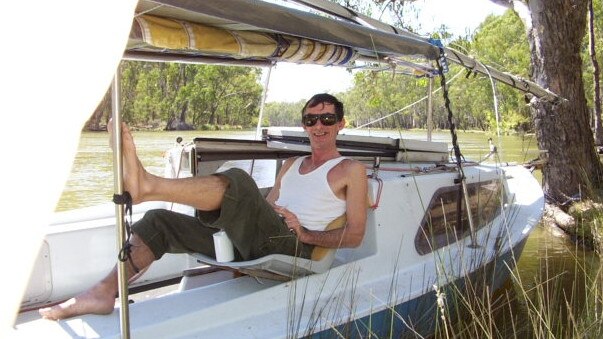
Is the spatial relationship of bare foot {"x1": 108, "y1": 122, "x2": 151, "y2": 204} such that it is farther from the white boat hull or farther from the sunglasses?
the sunglasses

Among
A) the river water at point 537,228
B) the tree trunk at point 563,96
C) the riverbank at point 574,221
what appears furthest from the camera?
the tree trunk at point 563,96

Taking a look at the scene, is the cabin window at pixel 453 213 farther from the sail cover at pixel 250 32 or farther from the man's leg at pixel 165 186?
the man's leg at pixel 165 186

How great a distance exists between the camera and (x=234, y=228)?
2.89m

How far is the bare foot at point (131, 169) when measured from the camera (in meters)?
2.12

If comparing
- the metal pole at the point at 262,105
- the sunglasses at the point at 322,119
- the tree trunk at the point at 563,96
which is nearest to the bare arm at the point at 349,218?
the sunglasses at the point at 322,119

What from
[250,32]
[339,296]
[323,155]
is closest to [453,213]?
[323,155]

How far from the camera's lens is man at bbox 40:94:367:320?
256 cm

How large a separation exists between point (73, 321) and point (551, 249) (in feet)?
19.5

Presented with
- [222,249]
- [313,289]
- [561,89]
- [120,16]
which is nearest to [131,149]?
[222,249]

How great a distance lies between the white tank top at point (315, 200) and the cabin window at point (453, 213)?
65cm

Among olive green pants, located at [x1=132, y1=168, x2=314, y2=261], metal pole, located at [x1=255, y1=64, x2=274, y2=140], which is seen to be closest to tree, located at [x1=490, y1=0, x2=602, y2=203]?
metal pole, located at [x1=255, y1=64, x2=274, y2=140]

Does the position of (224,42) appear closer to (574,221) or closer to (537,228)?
(574,221)

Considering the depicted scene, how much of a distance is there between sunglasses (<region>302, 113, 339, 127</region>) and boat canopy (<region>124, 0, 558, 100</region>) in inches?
12.9

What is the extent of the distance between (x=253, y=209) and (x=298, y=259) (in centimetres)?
42
